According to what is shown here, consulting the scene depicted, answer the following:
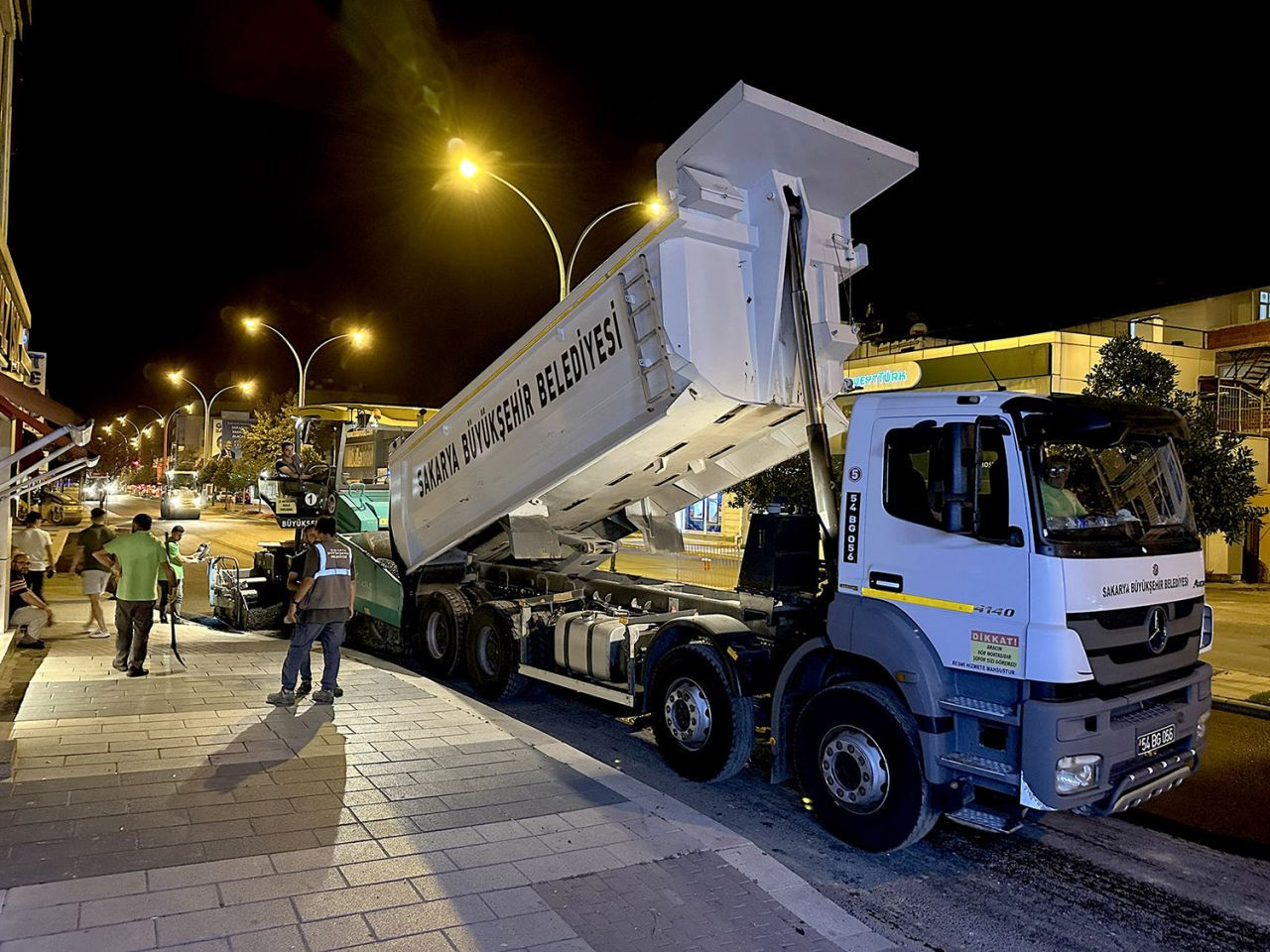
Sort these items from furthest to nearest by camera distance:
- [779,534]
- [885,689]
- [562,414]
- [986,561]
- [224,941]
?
[562,414] → [779,534] → [885,689] → [986,561] → [224,941]

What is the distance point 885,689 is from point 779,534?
1.50 meters

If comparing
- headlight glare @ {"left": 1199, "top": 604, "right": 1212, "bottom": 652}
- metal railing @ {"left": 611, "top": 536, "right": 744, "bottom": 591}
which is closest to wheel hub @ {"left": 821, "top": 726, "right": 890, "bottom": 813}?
headlight glare @ {"left": 1199, "top": 604, "right": 1212, "bottom": 652}

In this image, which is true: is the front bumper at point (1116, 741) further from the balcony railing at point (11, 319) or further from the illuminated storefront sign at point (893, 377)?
the illuminated storefront sign at point (893, 377)

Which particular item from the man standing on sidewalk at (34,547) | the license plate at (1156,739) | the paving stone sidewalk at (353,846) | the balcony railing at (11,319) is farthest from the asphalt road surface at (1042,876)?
the man standing on sidewalk at (34,547)

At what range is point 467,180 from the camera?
13250 mm

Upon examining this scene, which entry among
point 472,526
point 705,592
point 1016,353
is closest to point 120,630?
point 472,526

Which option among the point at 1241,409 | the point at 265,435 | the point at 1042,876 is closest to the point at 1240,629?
the point at 1241,409

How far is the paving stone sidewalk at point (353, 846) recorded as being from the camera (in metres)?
3.97

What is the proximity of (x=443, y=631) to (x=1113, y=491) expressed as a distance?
6898mm

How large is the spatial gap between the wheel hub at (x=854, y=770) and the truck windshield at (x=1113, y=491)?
1.60m

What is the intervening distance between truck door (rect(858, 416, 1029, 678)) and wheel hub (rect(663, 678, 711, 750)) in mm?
1653

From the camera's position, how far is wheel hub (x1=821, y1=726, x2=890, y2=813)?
523 cm

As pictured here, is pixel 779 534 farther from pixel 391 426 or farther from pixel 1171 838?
pixel 391 426

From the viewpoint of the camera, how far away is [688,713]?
6.59m
